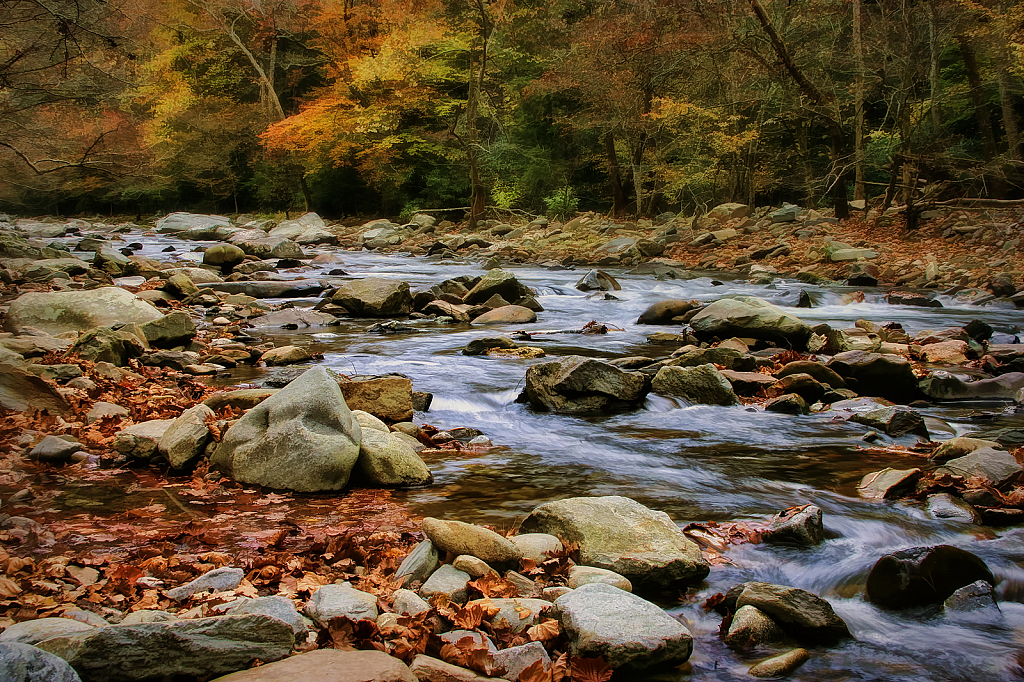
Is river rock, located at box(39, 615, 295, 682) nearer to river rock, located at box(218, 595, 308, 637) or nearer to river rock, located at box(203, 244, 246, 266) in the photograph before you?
river rock, located at box(218, 595, 308, 637)

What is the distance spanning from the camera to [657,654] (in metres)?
2.93

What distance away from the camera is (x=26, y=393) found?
19.3ft

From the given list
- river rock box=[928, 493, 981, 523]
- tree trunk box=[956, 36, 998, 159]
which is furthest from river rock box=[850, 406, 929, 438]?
tree trunk box=[956, 36, 998, 159]

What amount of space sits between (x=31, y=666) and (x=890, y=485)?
4.63 m

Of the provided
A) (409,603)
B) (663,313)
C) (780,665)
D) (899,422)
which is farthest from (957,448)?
(663,313)

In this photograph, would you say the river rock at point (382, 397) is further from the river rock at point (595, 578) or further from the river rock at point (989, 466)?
the river rock at point (989, 466)

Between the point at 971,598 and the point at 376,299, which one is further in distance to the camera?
the point at 376,299

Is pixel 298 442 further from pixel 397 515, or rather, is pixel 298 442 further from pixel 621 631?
pixel 621 631

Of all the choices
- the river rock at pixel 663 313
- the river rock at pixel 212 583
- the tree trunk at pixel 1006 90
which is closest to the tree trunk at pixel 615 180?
the tree trunk at pixel 1006 90

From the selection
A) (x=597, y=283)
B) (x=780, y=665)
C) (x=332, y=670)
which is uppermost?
(x=332, y=670)

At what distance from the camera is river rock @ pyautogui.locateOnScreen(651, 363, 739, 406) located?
7242 millimetres

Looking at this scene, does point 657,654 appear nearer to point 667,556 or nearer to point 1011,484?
point 667,556

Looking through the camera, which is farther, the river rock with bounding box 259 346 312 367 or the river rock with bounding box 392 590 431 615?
the river rock with bounding box 259 346 312 367

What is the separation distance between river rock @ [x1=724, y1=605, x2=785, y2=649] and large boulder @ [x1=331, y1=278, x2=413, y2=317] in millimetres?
10239
